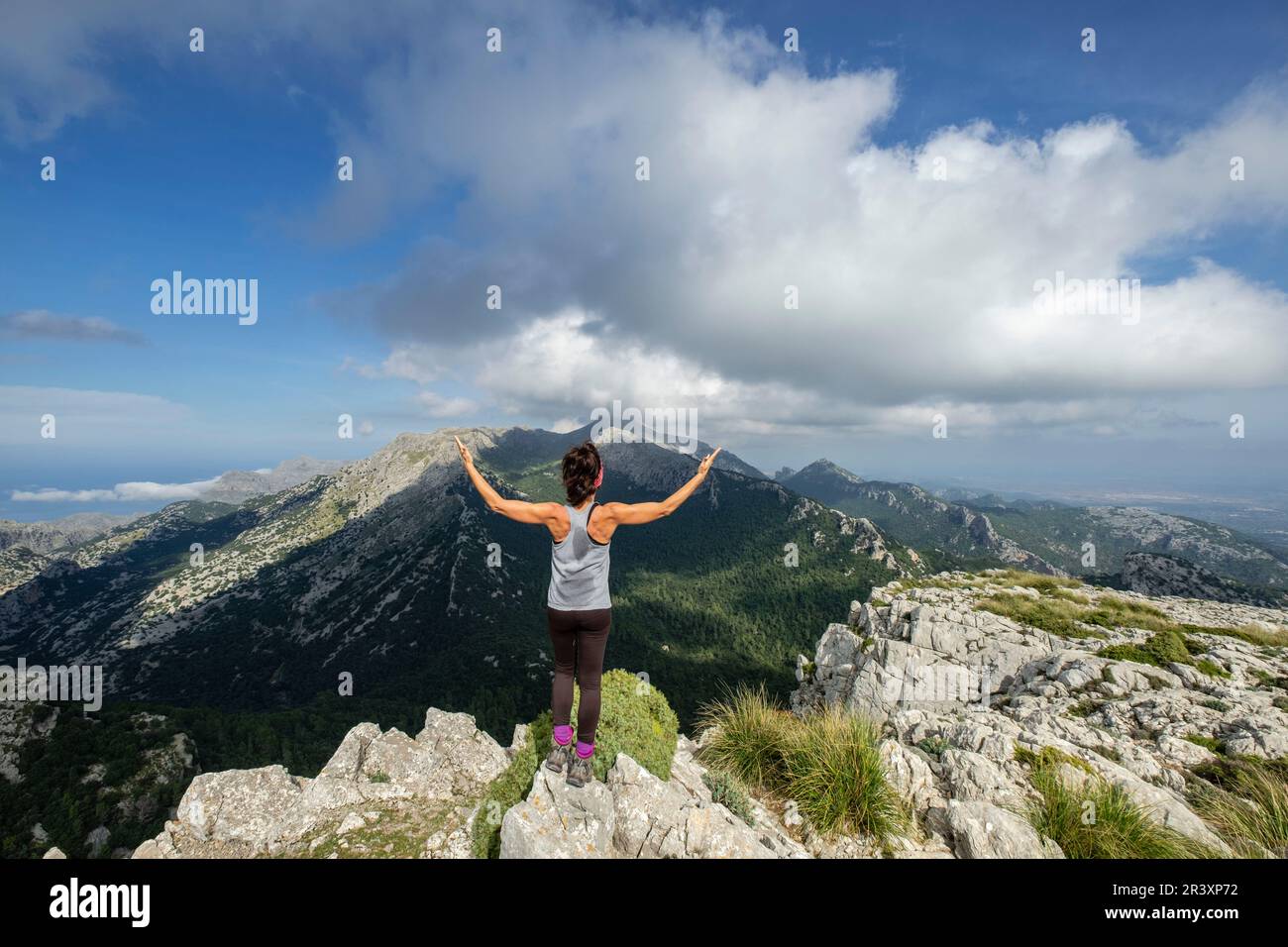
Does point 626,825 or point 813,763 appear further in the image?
point 813,763

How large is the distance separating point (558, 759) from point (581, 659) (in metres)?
1.67

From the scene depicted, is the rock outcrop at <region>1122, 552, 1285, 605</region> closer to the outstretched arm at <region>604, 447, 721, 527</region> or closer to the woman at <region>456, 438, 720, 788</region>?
the outstretched arm at <region>604, 447, 721, 527</region>

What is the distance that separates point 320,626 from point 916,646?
729ft

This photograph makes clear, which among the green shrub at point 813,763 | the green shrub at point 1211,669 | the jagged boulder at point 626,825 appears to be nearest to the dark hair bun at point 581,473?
the jagged boulder at point 626,825

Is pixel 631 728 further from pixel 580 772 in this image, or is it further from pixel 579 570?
pixel 579 570

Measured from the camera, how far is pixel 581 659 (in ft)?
20.0

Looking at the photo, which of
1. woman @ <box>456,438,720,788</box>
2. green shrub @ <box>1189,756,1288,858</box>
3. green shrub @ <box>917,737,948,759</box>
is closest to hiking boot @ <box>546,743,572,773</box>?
woman @ <box>456,438,720,788</box>

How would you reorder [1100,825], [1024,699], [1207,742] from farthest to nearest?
[1024,699]
[1207,742]
[1100,825]

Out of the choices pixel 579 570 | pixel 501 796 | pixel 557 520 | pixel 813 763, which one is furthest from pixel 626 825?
pixel 557 520

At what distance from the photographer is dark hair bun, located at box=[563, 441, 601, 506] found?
5.57 meters

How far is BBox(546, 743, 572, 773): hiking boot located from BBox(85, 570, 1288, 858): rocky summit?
109 mm

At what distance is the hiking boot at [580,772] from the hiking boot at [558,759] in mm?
174

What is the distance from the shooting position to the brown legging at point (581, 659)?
19.0ft
